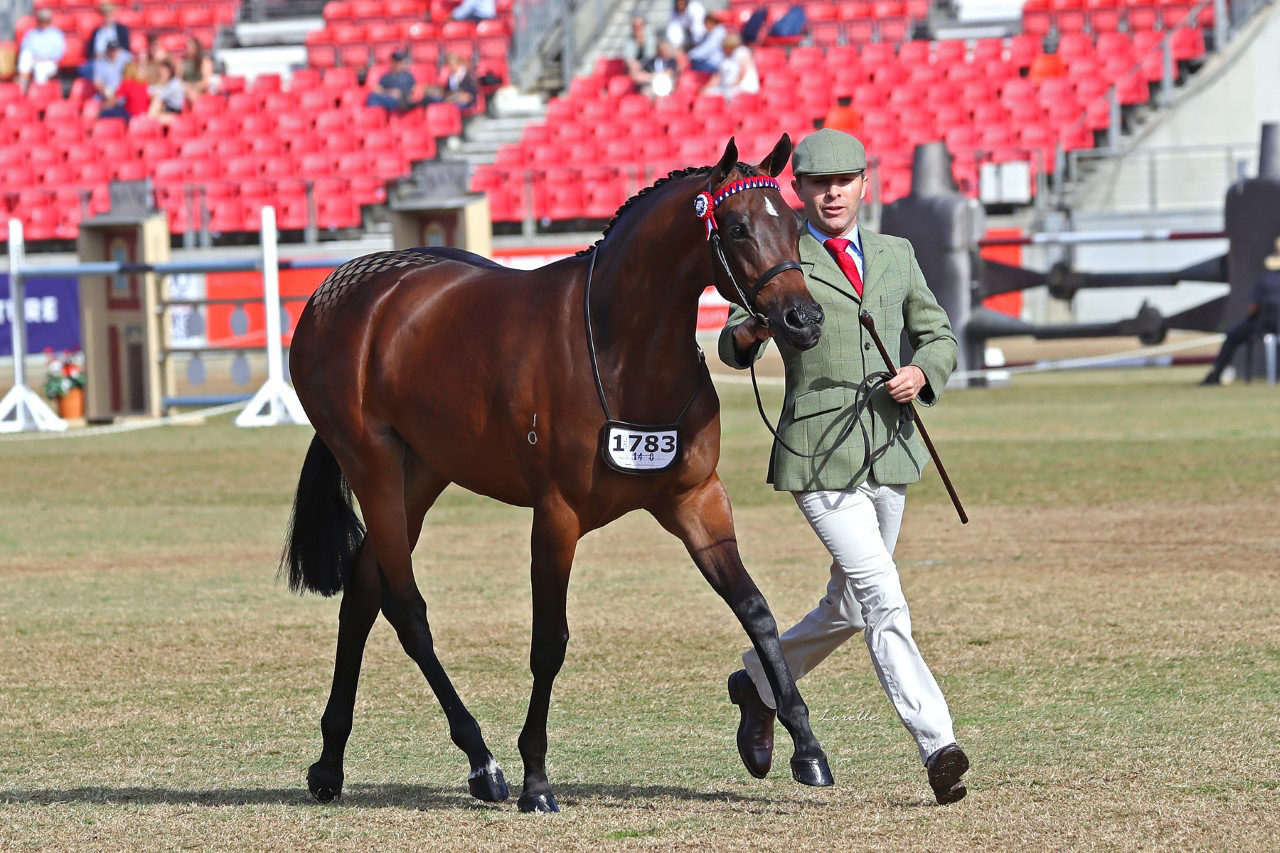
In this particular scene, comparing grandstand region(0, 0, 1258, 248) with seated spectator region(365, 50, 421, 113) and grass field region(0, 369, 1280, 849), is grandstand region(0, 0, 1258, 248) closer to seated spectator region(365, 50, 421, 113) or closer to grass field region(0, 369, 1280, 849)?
seated spectator region(365, 50, 421, 113)

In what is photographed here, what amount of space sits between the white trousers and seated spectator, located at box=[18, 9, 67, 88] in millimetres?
31211

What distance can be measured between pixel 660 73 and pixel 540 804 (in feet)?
82.1

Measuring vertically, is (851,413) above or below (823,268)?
below

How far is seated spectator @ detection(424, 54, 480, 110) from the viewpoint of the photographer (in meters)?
30.4

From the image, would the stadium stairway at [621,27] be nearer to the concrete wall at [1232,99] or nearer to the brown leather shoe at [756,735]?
the concrete wall at [1232,99]

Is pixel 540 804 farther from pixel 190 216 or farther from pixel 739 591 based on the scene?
pixel 190 216

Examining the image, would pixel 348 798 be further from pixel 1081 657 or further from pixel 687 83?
pixel 687 83

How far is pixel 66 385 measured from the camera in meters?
21.0

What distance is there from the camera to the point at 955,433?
17094 mm

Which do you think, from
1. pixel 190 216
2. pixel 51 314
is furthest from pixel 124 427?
pixel 190 216

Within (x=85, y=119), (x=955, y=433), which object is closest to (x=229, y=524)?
(x=955, y=433)

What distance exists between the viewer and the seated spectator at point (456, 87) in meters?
30.4

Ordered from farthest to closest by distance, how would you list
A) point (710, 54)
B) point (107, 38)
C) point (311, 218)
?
point (107, 38) < point (710, 54) < point (311, 218)

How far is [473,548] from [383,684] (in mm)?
4088
